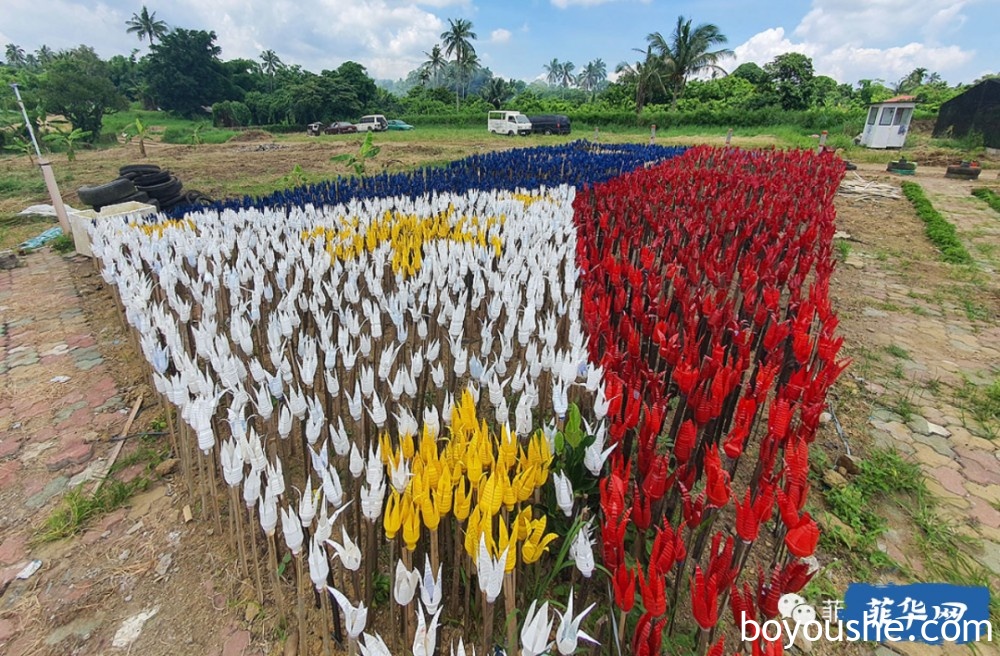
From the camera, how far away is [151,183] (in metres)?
8.59

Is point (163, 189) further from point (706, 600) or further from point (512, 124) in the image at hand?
point (512, 124)

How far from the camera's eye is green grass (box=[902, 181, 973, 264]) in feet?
24.4

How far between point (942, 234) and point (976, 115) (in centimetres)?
2279

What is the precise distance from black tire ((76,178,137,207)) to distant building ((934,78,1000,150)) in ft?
104

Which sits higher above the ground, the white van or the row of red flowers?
the white van

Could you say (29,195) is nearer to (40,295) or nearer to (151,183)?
(151,183)

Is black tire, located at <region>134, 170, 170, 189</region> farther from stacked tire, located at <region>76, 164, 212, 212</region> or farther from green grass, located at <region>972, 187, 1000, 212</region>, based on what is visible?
green grass, located at <region>972, 187, 1000, 212</region>

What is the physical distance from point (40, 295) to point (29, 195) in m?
9.75

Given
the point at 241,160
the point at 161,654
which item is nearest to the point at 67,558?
the point at 161,654

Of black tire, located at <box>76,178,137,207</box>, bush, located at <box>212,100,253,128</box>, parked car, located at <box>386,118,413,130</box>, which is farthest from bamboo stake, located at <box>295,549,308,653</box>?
bush, located at <box>212,100,253,128</box>

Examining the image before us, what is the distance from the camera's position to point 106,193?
7301 mm

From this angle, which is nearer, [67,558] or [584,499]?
[584,499]

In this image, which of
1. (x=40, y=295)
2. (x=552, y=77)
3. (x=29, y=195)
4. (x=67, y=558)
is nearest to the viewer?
(x=67, y=558)

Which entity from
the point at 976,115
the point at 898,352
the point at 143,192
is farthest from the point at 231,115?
the point at 898,352
